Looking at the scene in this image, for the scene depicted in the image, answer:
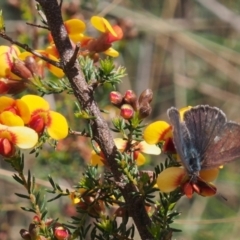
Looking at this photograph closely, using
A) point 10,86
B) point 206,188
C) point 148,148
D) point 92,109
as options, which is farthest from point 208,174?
point 10,86

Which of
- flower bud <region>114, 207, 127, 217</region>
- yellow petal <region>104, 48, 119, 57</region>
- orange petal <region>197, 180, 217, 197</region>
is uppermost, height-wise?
yellow petal <region>104, 48, 119, 57</region>

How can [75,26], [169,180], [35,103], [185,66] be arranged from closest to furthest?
[169,180], [35,103], [75,26], [185,66]

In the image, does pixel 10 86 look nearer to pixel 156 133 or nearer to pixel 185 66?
pixel 156 133

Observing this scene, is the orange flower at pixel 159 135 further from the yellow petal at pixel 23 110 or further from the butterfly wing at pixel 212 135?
the yellow petal at pixel 23 110

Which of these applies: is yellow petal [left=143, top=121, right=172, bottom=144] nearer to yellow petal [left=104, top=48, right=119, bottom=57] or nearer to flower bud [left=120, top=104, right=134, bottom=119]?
flower bud [left=120, top=104, right=134, bottom=119]

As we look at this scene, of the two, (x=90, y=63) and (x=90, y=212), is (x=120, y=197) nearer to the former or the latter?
(x=90, y=212)

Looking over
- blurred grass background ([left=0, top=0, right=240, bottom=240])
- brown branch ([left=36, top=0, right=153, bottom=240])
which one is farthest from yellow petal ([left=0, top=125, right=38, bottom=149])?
blurred grass background ([left=0, top=0, right=240, bottom=240])

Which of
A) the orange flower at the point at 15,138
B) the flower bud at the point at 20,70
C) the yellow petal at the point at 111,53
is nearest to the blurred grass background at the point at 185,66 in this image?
the yellow petal at the point at 111,53
